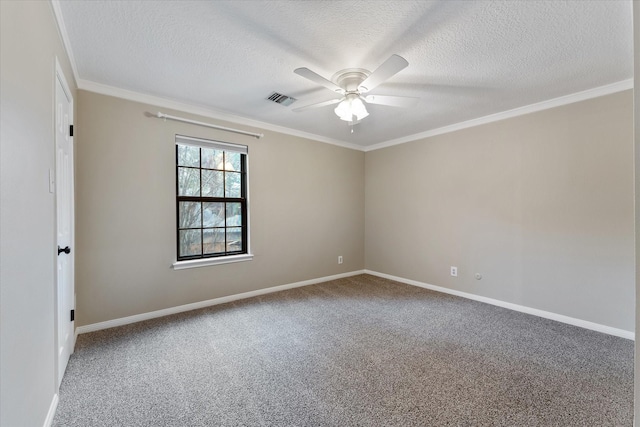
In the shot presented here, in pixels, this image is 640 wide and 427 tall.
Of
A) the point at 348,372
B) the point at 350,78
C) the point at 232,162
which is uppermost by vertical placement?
the point at 350,78

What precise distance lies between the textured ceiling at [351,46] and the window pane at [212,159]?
662 millimetres

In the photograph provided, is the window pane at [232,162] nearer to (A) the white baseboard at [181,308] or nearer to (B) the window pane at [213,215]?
(B) the window pane at [213,215]

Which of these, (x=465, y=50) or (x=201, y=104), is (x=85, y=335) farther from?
(x=465, y=50)

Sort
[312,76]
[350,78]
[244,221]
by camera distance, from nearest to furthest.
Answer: [312,76]
[350,78]
[244,221]

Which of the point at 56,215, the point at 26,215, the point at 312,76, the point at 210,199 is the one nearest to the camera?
the point at 26,215

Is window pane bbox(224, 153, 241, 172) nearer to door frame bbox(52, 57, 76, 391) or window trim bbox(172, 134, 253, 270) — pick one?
window trim bbox(172, 134, 253, 270)

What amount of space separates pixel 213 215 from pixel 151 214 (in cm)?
70

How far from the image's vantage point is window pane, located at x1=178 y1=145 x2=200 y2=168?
3227 millimetres

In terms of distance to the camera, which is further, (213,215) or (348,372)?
(213,215)

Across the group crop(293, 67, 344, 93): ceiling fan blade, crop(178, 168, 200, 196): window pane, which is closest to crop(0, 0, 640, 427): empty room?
crop(178, 168, 200, 196): window pane

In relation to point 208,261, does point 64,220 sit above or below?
above

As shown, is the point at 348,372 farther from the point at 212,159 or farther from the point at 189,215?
the point at 212,159

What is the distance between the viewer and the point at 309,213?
433 cm

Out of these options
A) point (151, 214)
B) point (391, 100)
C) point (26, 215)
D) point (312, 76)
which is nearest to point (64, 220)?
point (151, 214)
